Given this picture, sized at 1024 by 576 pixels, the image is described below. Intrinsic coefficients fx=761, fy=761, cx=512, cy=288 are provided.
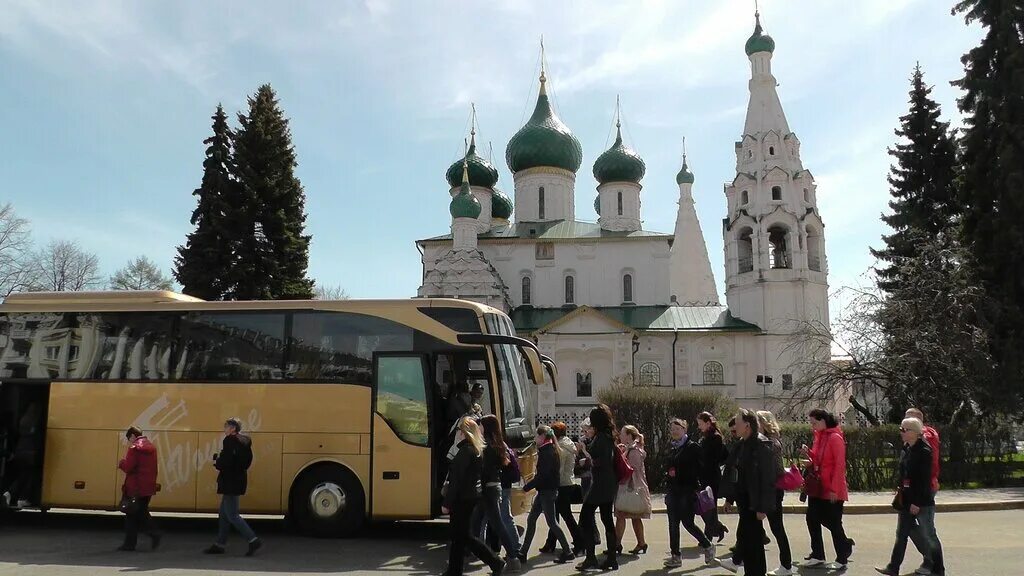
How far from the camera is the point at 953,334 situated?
21.0 metres

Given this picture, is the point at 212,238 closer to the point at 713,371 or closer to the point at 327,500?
the point at 327,500

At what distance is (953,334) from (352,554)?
1831 cm

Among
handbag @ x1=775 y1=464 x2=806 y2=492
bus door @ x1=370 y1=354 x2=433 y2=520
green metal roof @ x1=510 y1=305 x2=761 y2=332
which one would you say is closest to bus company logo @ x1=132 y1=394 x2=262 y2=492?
bus door @ x1=370 y1=354 x2=433 y2=520

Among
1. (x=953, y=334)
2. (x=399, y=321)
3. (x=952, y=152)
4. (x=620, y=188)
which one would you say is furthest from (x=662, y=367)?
(x=399, y=321)

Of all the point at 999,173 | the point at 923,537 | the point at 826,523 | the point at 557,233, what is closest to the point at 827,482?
the point at 826,523

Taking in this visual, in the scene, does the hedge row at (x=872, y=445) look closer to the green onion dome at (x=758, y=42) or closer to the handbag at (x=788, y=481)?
the handbag at (x=788, y=481)

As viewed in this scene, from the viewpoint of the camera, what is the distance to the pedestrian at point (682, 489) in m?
9.00

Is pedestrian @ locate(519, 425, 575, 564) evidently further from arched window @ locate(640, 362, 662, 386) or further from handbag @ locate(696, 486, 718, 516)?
arched window @ locate(640, 362, 662, 386)

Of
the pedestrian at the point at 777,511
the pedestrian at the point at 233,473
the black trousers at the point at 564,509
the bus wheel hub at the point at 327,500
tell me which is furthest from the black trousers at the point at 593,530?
the pedestrian at the point at 233,473

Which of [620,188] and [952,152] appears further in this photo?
[620,188]

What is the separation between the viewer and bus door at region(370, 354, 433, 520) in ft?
33.7

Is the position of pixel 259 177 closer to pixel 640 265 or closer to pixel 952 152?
pixel 640 265

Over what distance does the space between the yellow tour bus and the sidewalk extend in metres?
5.80

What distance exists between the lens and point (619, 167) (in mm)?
48250
